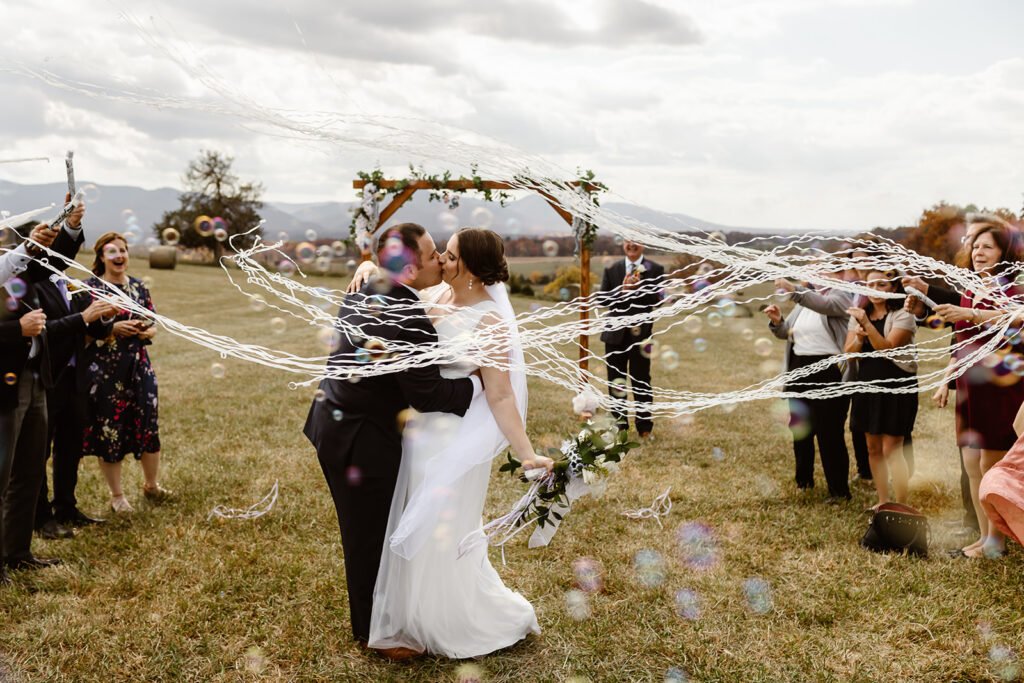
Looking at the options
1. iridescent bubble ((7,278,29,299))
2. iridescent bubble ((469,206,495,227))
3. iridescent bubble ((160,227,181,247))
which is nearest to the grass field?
iridescent bubble ((7,278,29,299))

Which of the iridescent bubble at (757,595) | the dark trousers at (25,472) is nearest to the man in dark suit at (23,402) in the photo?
the dark trousers at (25,472)

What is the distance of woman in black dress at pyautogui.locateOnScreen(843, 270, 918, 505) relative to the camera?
4586 mm

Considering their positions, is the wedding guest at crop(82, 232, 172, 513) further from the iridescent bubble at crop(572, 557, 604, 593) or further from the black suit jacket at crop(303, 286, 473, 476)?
the iridescent bubble at crop(572, 557, 604, 593)

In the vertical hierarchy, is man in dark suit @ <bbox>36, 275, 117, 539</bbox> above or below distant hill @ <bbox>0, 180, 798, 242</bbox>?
below

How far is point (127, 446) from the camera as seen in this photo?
4.83 metres

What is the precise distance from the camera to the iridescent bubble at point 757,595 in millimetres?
3666

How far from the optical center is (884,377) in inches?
183

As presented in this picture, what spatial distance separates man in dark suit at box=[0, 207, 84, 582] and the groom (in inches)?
73.2

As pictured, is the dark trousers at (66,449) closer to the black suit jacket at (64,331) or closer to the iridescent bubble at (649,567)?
the black suit jacket at (64,331)

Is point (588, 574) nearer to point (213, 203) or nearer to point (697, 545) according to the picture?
point (697, 545)

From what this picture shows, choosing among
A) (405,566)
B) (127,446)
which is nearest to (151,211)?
(127,446)

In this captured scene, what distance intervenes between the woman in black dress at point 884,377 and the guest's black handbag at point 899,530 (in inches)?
12.2

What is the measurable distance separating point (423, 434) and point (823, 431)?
12.0 feet

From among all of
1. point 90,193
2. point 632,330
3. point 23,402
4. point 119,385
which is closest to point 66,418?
point 119,385
